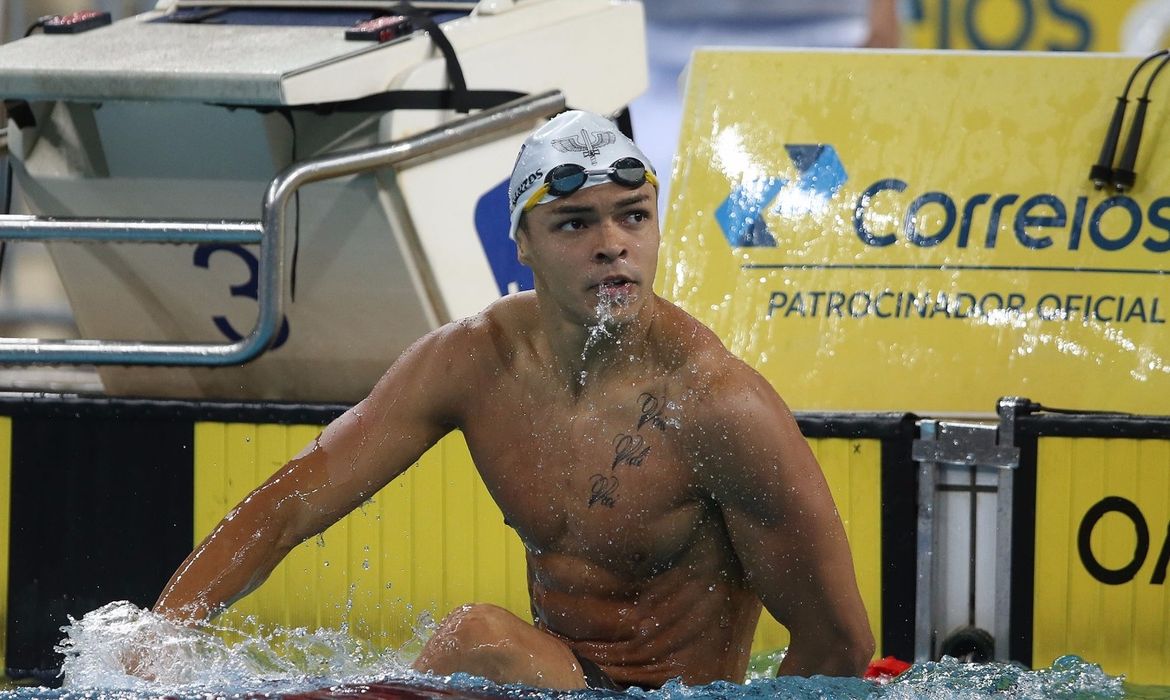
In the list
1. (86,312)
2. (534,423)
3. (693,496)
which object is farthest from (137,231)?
(693,496)

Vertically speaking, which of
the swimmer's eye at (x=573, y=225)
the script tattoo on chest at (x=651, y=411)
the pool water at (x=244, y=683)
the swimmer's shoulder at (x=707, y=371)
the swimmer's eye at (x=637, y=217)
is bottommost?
the pool water at (x=244, y=683)

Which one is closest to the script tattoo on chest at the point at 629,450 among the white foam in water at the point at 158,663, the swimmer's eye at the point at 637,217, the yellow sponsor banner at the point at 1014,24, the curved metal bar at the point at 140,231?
the swimmer's eye at the point at 637,217

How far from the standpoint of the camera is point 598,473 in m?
2.62

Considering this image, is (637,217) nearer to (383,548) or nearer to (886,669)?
(886,669)

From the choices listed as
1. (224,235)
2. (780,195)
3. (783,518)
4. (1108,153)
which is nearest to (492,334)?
(783,518)

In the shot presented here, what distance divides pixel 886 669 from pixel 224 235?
5.27 ft

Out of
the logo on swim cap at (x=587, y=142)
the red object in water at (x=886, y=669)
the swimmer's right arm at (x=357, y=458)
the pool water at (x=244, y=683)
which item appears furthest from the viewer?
the red object in water at (x=886, y=669)

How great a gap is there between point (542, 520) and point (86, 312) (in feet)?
6.45

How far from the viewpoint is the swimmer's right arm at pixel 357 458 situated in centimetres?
268

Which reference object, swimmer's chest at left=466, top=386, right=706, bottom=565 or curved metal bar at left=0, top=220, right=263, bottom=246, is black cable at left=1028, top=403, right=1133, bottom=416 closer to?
swimmer's chest at left=466, top=386, right=706, bottom=565

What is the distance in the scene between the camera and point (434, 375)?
2699 mm

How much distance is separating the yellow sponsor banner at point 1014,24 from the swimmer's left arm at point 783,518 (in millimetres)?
4335

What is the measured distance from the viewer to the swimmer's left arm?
8.12 ft

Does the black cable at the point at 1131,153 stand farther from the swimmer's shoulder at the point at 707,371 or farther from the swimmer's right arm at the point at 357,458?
the swimmer's right arm at the point at 357,458
